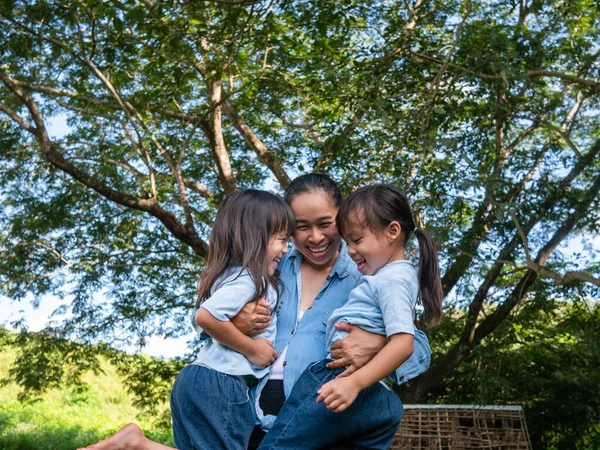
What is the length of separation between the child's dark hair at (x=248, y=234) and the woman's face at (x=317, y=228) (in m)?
0.04

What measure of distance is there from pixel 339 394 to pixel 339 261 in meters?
0.51

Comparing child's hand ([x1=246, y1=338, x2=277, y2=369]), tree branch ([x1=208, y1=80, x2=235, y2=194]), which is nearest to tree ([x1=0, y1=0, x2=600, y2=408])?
tree branch ([x1=208, y1=80, x2=235, y2=194])

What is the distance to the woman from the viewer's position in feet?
6.16

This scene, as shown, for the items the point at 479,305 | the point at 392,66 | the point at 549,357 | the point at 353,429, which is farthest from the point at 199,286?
the point at 549,357

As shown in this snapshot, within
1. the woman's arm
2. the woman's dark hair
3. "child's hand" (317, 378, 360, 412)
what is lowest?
"child's hand" (317, 378, 360, 412)

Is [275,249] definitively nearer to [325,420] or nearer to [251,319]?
[251,319]

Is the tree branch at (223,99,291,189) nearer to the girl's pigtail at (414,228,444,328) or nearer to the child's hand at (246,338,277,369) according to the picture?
the girl's pigtail at (414,228,444,328)

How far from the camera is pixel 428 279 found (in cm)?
211

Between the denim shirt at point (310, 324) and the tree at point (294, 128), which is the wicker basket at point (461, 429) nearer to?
the tree at point (294, 128)

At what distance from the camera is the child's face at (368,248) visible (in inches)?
80.2

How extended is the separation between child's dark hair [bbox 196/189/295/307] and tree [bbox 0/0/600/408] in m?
2.48

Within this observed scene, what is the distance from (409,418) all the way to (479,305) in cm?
127

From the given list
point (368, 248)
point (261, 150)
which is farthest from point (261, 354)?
point (261, 150)

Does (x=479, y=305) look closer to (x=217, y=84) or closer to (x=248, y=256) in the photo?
(x=217, y=84)
